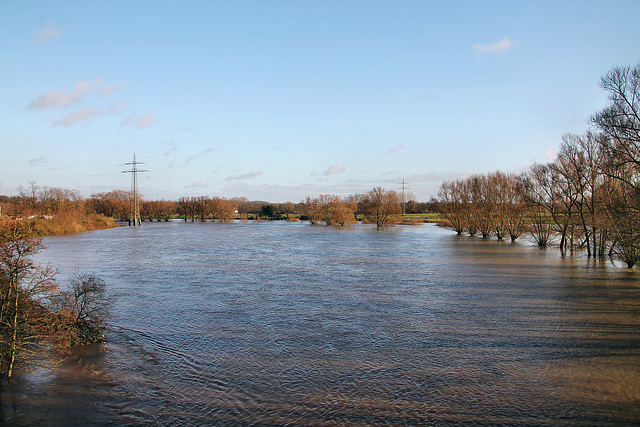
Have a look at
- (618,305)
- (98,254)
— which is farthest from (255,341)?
(98,254)

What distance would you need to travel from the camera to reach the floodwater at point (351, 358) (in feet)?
16.0

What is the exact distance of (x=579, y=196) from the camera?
25.0 metres

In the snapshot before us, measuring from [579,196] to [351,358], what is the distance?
25171 mm

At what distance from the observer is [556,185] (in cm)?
2473

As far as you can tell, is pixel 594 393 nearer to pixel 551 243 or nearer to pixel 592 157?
pixel 592 157

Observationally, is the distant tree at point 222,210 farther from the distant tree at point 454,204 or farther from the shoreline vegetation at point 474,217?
the distant tree at point 454,204

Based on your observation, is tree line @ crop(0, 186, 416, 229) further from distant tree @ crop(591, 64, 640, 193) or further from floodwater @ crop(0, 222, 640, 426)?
distant tree @ crop(591, 64, 640, 193)

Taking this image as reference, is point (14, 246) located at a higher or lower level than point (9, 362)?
higher

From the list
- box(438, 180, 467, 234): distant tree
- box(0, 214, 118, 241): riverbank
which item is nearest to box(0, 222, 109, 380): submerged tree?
box(0, 214, 118, 241): riverbank

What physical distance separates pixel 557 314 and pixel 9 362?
1122 cm

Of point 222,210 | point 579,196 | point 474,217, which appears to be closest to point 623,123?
point 579,196

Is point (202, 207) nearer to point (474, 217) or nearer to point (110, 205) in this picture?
point (110, 205)

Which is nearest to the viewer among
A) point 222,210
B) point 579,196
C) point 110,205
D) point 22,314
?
point 22,314

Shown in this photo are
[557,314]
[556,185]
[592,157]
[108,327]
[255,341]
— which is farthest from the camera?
[556,185]
